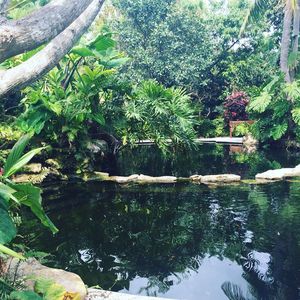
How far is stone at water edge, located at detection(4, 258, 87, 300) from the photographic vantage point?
8.38ft

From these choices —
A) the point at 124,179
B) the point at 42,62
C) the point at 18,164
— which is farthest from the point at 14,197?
the point at 124,179

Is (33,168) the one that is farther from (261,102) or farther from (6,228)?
(261,102)

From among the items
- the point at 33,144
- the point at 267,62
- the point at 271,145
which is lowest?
the point at 271,145

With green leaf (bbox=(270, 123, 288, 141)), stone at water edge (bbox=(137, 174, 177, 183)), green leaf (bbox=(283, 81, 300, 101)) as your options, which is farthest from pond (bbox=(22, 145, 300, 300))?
green leaf (bbox=(270, 123, 288, 141))

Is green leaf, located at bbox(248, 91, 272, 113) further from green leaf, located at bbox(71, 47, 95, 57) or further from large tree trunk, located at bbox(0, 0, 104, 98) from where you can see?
large tree trunk, located at bbox(0, 0, 104, 98)

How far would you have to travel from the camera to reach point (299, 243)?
3.69m

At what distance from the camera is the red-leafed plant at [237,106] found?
17.8 metres

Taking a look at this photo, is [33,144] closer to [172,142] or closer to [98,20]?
[172,142]

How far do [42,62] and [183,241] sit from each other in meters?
2.49

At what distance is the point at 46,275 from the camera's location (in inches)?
108

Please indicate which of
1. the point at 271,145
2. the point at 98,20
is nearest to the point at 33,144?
the point at 271,145

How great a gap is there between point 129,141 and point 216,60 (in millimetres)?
12488

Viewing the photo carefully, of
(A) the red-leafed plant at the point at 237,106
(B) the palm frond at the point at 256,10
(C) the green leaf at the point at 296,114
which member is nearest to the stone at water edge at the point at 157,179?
(C) the green leaf at the point at 296,114

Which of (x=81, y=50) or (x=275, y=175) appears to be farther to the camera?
(x=81, y=50)
